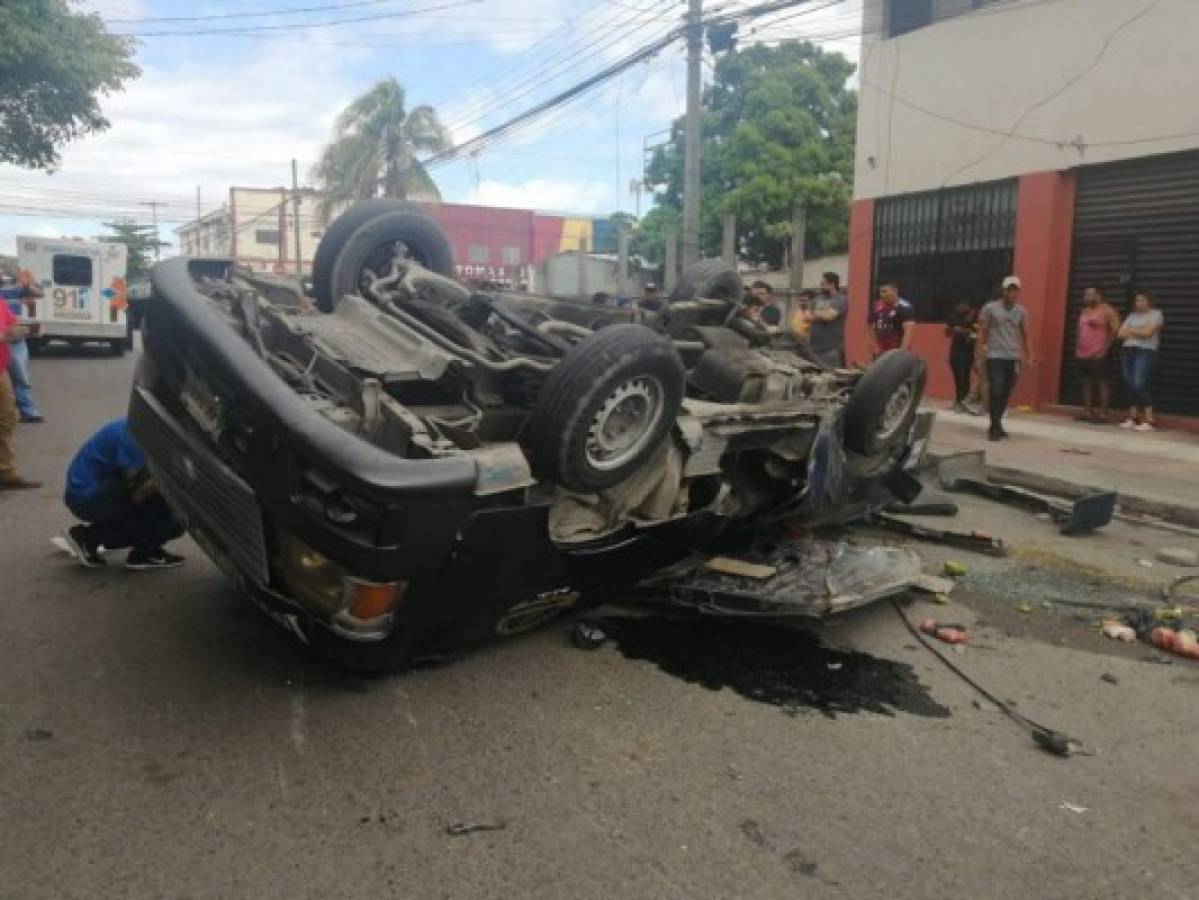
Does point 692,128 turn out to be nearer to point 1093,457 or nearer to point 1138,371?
point 1138,371

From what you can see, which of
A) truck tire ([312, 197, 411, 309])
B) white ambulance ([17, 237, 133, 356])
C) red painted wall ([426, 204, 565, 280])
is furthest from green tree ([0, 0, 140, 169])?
red painted wall ([426, 204, 565, 280])

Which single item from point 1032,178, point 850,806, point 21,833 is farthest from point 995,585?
point 1032,178

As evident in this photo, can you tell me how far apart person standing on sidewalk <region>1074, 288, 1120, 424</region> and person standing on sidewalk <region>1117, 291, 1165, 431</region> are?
18 centimetres

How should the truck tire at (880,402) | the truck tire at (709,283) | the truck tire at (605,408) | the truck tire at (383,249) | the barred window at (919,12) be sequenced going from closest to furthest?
the truck tire at (605,408)
the truck tire at (383,249)
the truck tire at (880,402)
the truck tire at (709,283)
the barred window at (919,12)

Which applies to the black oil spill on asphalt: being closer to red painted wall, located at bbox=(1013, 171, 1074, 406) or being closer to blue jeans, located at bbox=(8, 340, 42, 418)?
blue jeans, located at bbox=(8, 340, 42, 418)

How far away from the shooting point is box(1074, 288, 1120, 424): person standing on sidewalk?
1062cm

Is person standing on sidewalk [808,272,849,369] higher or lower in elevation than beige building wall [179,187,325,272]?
lower

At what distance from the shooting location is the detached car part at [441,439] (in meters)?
2.90

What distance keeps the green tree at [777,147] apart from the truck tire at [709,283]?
21514mm

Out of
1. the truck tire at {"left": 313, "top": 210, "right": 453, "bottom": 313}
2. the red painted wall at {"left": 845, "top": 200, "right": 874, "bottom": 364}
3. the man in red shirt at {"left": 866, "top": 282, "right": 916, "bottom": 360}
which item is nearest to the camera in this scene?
the truck tire at {"left": 313, "top": 210, "right": 453, "bottom": 313}

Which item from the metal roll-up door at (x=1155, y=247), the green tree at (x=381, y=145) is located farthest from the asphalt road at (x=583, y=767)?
the green tree at (x=381, y=145)

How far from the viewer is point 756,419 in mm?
4066

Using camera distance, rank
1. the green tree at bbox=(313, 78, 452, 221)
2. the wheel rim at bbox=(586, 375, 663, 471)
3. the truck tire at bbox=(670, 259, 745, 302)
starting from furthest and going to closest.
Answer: the green tree at bbox=(313, 78, 452, 221)
the truck tire at bbox=(670, 259, 745, 302)
the wheel rim at bbox=(586, 375, 663, 471)

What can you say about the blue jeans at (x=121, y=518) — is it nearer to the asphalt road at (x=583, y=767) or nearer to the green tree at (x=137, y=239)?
the asphalt road at (x=583, y=767)
